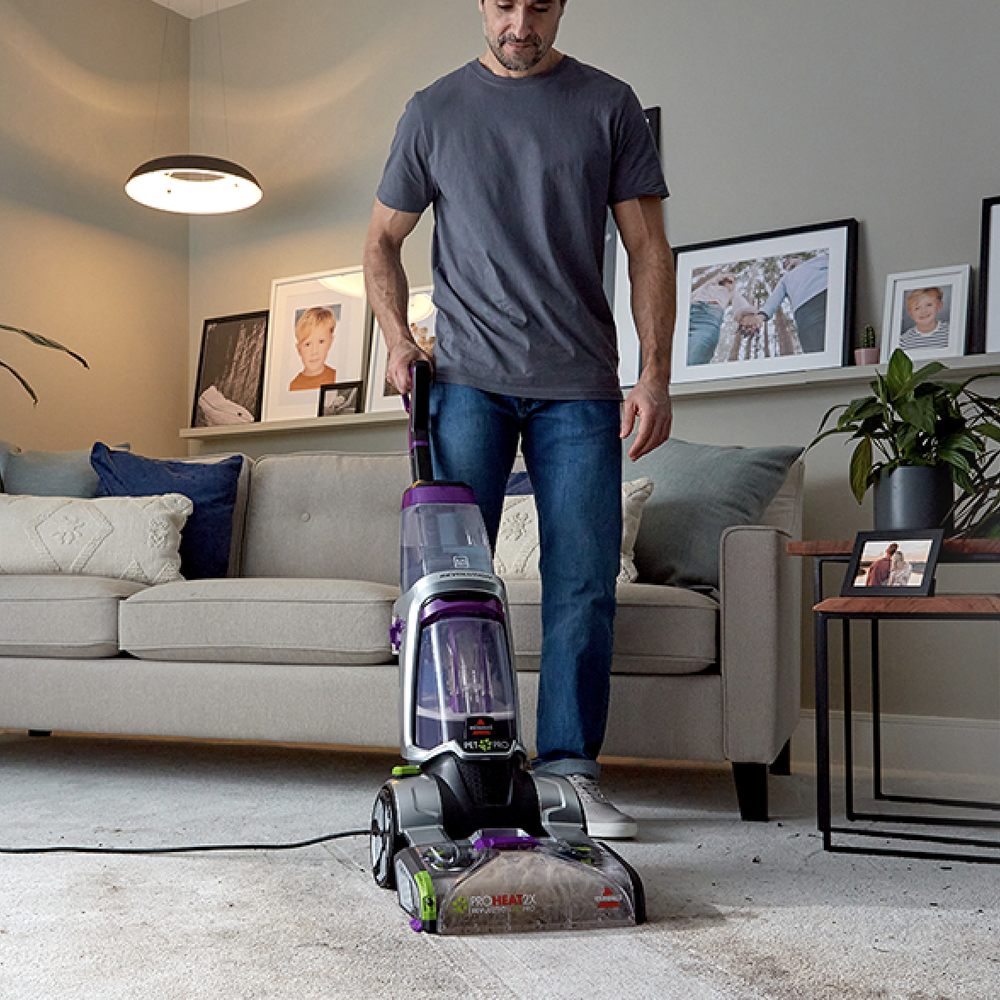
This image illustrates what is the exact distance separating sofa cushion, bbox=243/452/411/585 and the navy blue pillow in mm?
99

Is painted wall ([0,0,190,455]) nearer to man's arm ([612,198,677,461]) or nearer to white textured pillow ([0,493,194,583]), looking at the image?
white textured pillow ([0,493,194,583])

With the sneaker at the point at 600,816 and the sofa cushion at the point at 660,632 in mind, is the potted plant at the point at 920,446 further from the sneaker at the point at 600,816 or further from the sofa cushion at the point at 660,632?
the sneaker at the point at 600,816

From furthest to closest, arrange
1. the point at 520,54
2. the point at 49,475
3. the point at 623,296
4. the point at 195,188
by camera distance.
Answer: the point at 195,188 → the point at 623,296 → the point at 49,475 → the point at 520,54

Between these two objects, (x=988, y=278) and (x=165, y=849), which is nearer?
(x=165, y=849)

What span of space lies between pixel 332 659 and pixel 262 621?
173 mm

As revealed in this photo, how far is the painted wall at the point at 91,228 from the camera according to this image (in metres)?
3.98

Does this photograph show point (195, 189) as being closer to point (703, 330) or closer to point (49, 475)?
point (49, 475)

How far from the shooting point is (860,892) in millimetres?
1717

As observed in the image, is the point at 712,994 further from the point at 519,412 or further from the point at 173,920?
the point at 519,412

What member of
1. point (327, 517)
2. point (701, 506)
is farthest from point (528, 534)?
point (327, 517)

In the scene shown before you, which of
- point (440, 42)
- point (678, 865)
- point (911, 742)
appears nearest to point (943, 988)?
point (678, 865)

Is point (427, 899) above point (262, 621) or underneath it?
underneath

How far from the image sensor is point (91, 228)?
13.8ft

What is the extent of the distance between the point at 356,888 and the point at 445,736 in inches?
10.6
